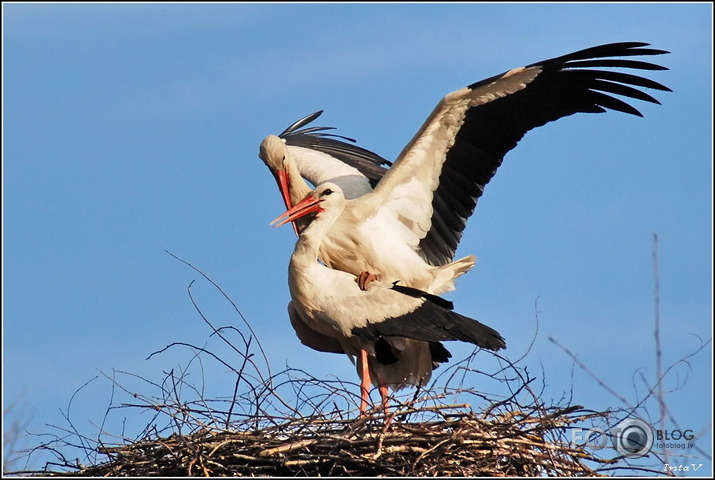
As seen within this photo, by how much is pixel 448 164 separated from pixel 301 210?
4.12 ft

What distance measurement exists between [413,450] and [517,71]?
3.31 meters

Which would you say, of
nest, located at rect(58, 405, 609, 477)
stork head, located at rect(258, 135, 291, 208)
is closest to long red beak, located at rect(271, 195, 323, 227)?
stork head, located at rect(258, 135, 291, 208)

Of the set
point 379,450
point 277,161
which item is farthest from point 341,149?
point 379,450

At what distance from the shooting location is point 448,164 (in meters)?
8.48

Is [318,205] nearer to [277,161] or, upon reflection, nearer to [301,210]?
[301,210]

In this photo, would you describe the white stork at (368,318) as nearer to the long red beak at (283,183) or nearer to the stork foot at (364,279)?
the stork foot at (364,279)

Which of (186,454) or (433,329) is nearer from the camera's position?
(186,454)

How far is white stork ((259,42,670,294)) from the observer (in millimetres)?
8195

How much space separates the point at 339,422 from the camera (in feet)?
20.5

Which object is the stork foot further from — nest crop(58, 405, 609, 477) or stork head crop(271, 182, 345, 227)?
nest crop(58, 405, 609, 477)

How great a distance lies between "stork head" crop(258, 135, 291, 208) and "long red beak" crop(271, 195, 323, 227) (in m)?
0.74

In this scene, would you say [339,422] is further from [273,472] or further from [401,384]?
[401,384]

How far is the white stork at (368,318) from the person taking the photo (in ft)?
24.5

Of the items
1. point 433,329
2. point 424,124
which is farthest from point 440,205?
point 433,329
